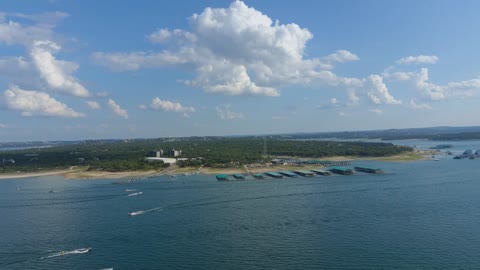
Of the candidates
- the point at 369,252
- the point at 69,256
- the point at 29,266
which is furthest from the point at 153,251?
the point at 369,252

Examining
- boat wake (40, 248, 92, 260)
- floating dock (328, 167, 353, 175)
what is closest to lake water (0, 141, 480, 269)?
boat wake (40, 248, 92, 260)

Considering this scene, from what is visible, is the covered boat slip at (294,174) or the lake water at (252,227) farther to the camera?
the covered boat slip at (294,174)

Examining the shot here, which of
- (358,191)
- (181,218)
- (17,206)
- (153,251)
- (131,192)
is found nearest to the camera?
(153,251)

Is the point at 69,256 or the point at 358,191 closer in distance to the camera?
the point at 69,256

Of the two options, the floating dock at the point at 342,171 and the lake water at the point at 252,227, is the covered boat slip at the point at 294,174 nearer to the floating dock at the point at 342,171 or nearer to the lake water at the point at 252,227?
the floating dock at the point at 342,171

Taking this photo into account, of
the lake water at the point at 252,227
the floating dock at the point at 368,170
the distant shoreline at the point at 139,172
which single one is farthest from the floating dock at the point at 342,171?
the lake water at the point at 252,227


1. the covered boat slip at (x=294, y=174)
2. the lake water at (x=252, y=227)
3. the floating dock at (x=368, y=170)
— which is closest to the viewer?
the lake water at (x=252, y=227)

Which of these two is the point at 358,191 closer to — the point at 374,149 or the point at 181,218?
the point at 181,218

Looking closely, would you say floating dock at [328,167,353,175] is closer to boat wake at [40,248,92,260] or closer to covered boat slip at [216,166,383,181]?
covered boat slip at [216,166,383,181]

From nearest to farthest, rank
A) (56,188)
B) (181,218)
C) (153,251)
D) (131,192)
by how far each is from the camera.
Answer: (153,251), (181,218), (131,192), (56,188)
